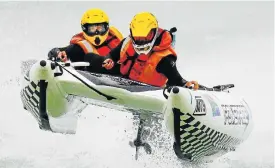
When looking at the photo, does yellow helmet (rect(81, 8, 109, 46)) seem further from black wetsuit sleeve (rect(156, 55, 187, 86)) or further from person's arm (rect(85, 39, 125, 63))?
black wetsuit sleeve (rect(156, 55, 187, 86))

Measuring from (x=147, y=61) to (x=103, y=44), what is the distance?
3.82 feet

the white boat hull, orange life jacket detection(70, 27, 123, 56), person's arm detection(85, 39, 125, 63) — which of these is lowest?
the white boat hull

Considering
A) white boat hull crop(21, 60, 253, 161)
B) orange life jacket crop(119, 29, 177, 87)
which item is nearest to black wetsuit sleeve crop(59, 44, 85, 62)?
orange life jacket crop(119, 29, 177, 87)

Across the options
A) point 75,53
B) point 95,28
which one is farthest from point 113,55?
point 75,53

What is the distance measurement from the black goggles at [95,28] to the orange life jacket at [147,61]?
68 centimetres

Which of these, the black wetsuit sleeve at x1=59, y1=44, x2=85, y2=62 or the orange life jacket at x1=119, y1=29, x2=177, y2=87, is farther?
the black wetsuit sleeve at x1=59, y1=44, x2=85, y2=62

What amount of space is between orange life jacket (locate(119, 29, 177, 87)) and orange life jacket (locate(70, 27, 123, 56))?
728 mm

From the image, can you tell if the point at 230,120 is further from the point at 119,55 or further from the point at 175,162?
the point at 119,55

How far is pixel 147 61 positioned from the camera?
32.2 feet

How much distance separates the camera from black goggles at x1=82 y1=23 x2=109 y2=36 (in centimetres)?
1055

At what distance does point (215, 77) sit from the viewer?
1574 cm

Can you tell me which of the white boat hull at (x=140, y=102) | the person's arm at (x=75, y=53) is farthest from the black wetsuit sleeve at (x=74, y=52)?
the white boat hull at (x=140, y=102)

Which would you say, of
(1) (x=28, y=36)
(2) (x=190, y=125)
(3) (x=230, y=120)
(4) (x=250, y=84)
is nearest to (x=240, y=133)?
(3) (x=230, y=120)

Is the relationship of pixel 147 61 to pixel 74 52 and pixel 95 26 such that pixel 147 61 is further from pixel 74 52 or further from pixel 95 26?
pixel 74 52
